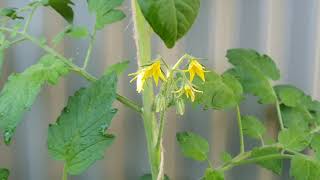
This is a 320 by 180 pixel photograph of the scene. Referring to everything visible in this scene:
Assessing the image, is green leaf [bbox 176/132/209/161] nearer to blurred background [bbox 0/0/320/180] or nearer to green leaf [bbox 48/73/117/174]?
blurred background [bbox 0/0/320/180]

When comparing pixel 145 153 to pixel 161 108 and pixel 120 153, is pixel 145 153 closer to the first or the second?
pixel 120 153

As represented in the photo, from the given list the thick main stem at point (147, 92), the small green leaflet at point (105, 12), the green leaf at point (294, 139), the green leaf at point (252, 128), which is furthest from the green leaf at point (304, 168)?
the small green leaflet at point (105, 12)

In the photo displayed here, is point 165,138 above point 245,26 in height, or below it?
below

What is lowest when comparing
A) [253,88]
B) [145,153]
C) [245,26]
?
[145,153]

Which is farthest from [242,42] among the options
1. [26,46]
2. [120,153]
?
[26,46]

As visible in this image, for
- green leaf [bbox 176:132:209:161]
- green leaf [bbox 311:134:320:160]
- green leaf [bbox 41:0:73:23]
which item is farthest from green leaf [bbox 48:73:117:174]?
green leaf [bbox 311:134:320:160]
